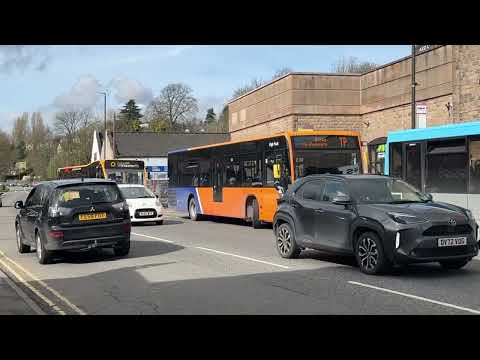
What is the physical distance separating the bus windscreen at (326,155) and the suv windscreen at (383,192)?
6947 millimetres

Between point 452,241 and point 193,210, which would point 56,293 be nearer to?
point 452,241

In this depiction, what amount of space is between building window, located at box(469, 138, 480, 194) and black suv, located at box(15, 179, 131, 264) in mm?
7870

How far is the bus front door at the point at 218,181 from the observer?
2289 cm

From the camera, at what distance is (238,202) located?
2147 cm

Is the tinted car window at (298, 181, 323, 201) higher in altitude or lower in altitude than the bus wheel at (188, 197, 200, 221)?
higher

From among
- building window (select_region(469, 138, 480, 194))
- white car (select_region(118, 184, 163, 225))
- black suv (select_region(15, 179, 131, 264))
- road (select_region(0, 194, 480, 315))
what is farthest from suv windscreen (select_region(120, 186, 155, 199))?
building window (select_region(469, 138, 480, 194))

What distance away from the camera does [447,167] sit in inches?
603

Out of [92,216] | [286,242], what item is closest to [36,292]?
[92,216]

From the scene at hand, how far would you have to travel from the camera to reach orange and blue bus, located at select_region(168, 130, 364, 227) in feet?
59.9

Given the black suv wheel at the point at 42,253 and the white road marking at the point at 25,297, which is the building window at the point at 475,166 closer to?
the black suv wheel at the point at 42,253

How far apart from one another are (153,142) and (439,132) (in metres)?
63.4

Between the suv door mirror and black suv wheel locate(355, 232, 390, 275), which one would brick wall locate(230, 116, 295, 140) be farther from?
black suv wheel locate(355, 232, 390, 275)
